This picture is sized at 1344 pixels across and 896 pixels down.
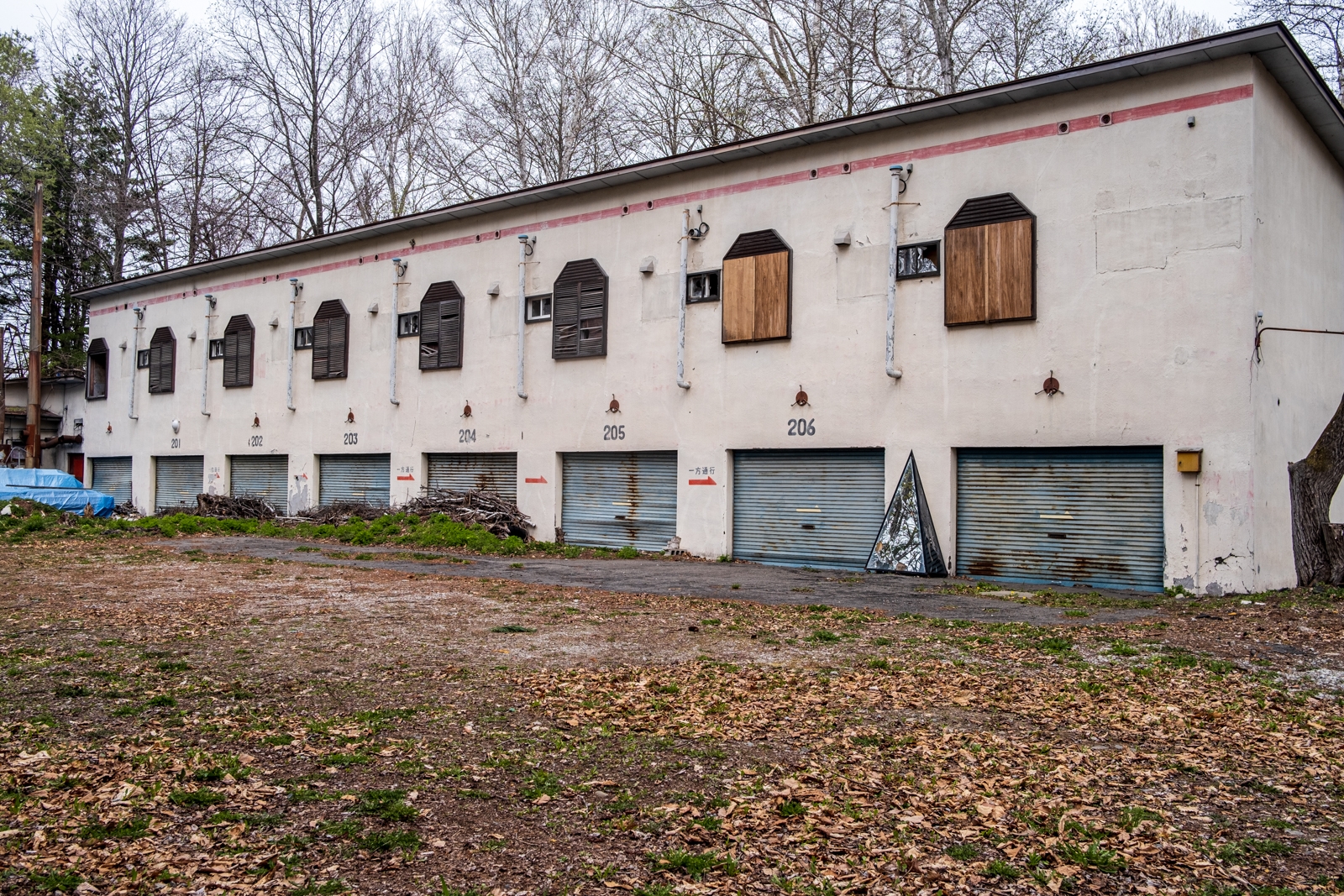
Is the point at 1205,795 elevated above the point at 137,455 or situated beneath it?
situated beneath

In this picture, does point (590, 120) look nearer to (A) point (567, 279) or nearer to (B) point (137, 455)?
(A) point (567, 279)

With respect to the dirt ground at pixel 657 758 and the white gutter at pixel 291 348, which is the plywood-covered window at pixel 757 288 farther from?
the white gutter at pixel 291 348

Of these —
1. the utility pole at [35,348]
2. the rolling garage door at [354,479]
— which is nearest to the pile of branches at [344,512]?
the rolling garage door at [354,479]

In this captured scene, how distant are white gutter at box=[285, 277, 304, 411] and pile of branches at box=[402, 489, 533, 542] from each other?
19.4 ft

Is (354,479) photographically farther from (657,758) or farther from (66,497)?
(657,758)

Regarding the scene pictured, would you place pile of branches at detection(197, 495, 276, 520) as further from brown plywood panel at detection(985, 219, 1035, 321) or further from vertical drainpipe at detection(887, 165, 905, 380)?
brown plywood panel at detection(985, 219, 1035, 321)

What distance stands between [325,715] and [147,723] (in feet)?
2.99

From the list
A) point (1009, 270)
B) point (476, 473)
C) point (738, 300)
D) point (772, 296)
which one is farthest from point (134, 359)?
point (1009, 270)

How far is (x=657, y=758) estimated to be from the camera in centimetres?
525

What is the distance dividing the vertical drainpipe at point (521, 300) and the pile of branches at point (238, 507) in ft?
28.8

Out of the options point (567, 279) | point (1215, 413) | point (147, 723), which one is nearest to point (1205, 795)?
point (147, 723)

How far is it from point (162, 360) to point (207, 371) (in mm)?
2427

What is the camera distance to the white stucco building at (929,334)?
13.1 meters

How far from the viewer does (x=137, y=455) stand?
29594 mm
